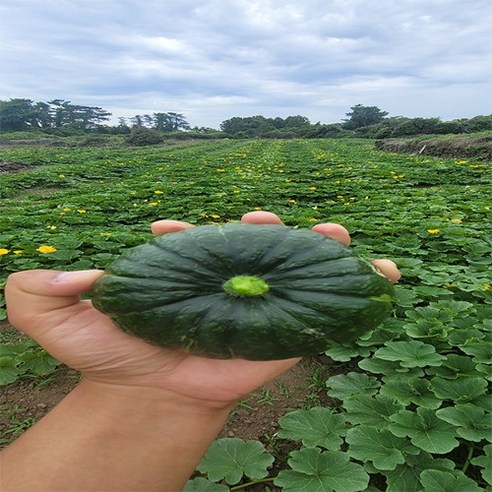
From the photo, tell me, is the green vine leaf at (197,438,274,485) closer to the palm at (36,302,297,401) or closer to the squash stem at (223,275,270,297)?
the palm at (36,302,297,401)

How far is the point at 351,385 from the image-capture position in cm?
231

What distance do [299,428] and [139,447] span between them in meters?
0.83

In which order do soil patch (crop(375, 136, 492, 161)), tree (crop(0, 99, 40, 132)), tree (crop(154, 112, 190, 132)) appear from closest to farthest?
soil patch (crop(375, 136, 492, 161)) → tree (crop(0, 99, 40, 132)) → tree (crop(154, 112, 190, 132))

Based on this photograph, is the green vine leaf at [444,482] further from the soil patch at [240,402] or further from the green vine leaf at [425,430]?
the soil patch at [240,402]

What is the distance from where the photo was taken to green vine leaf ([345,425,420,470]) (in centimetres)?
176

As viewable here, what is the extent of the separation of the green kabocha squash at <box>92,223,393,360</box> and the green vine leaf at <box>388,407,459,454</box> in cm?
66

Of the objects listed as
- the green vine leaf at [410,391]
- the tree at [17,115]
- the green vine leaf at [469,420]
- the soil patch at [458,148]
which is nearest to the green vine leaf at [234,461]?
the green vine leaf at [410,391]

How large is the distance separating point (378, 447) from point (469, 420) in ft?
1.44

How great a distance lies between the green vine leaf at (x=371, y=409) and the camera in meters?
2.04

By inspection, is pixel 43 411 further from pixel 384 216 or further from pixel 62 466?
pixel 384 216

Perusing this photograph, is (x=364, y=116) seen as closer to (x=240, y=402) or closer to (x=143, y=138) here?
(x=143, y=138)

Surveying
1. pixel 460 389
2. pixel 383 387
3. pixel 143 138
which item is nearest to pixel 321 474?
pixel 383 387

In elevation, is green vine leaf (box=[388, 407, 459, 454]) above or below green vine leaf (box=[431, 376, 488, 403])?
below

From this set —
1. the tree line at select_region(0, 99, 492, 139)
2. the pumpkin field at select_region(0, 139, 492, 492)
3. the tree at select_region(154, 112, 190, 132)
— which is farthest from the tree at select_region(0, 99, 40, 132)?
the pumpkin field at select_region(0, 139, 492, 492)
